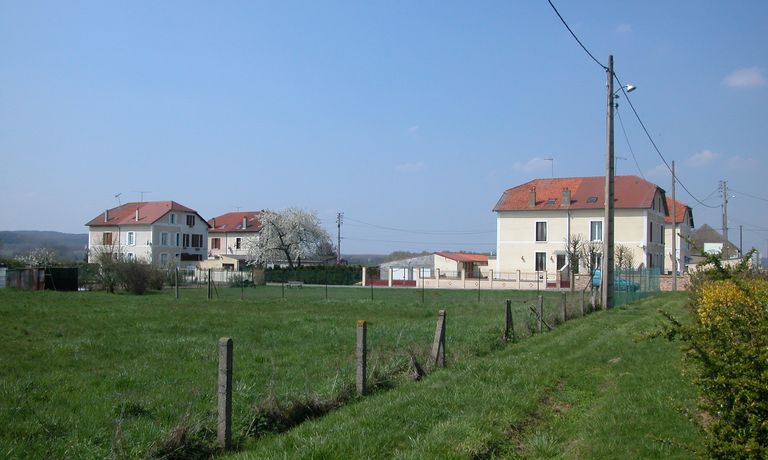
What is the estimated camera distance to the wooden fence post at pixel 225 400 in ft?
25.9

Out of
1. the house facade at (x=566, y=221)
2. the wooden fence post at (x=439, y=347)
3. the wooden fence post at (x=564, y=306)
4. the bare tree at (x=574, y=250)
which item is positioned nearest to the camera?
the wooden fence post at (x=439, y=347)

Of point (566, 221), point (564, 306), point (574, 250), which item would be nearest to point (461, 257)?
point (566, 221)

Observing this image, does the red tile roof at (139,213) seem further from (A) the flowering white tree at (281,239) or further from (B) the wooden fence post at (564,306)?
(B) the wooden fence post at (564,306)

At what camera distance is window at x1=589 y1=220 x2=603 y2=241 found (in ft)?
225

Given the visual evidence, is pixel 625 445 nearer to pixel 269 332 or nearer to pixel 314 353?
pixel 314 353

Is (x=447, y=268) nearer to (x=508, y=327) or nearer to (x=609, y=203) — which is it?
(x=609, y=203)

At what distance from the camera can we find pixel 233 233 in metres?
104

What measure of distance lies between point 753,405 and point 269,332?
1682 cm

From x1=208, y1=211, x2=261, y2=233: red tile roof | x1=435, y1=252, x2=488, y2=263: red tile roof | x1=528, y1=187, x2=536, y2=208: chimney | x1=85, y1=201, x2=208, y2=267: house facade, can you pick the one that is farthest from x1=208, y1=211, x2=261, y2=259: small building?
x1=528, y1=187, x2=536, y2=208: chimney

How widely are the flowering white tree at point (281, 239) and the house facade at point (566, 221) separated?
3177 cm

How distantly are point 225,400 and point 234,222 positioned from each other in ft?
328

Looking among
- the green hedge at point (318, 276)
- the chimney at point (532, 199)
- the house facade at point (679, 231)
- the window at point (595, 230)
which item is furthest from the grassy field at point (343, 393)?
the house facade at point (679, 231)

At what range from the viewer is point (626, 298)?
35438mm

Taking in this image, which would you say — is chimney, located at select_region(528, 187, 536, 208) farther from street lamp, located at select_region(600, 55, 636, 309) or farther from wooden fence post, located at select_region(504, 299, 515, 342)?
wooden fence post, located at select_region(504, 299, 515, 342)
